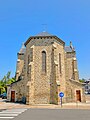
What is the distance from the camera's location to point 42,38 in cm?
2539

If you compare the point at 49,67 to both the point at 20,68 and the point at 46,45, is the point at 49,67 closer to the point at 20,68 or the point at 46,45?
the point at 46,45

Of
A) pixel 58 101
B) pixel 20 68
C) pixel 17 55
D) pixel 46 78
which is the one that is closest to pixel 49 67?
pixel 46 78

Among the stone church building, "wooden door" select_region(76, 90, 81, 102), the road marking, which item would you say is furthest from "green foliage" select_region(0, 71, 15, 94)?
the road marking

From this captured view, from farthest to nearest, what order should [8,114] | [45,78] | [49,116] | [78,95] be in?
[78,95] → [45,78] → [8,114] → [49,116]

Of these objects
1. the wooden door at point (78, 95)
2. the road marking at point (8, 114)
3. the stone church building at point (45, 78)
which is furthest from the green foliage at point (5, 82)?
the road marking at point (8, 114)

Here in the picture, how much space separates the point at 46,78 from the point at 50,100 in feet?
11.2

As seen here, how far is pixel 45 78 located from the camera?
944 inches

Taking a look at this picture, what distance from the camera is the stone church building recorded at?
23516 millimetres

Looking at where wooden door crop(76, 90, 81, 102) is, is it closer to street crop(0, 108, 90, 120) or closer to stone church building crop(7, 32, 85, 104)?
stone church building crop(7, 32, 85, 104)

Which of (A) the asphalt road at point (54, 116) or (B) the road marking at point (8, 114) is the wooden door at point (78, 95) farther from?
(B) the road marking at point (8, 114)

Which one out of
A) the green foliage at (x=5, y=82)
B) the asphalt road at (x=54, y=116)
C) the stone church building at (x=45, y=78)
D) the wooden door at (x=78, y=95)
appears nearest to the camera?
the asphalt road at (x=54, y=116)

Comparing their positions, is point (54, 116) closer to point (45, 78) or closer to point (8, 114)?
point (8, 114)

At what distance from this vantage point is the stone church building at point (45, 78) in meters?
23.5


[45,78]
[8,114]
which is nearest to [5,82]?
[45,78]
